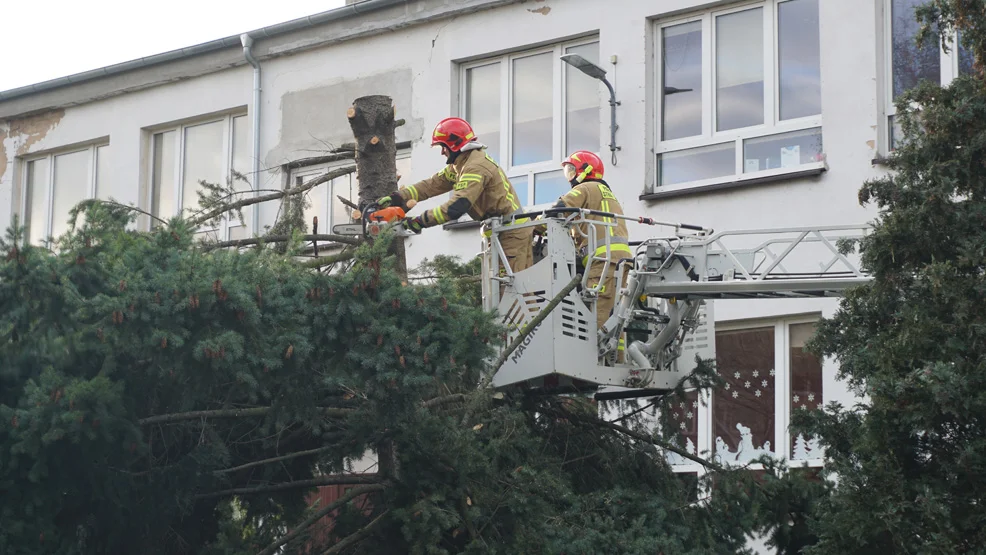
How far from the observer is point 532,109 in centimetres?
1648

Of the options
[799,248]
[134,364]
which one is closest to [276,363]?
[134,364]

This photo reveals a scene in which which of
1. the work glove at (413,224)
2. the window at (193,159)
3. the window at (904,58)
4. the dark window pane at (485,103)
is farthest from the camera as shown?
the window at (193,159)

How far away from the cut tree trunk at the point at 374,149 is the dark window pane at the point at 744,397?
4962 mm

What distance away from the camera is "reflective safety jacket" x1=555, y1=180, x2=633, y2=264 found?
10648mm

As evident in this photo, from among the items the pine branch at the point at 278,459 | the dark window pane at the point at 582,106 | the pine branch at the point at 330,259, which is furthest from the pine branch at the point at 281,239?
the dark window pane at the point at 582,106

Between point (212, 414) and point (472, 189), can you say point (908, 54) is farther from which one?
point (212, 414)

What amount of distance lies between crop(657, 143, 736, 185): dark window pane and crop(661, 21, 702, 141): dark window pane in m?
0.22

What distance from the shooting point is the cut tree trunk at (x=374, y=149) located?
10.6 m

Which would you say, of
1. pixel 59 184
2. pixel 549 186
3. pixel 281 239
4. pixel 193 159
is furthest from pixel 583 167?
pixel 59 184

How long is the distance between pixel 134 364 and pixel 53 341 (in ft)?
1.58

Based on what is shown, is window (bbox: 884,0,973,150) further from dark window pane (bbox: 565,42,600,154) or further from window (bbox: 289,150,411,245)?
window (bbox: 289,150,411,245)

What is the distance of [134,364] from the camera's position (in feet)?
27.8

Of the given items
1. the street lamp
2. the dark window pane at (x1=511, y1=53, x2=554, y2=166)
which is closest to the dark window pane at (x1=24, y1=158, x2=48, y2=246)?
the dark window pane at (x1=511, y1=53, x2=554, y2=166)

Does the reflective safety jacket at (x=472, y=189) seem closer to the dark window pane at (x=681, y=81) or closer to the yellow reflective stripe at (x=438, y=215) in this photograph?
the yellow reflective stripe at (x=438, y=215)
